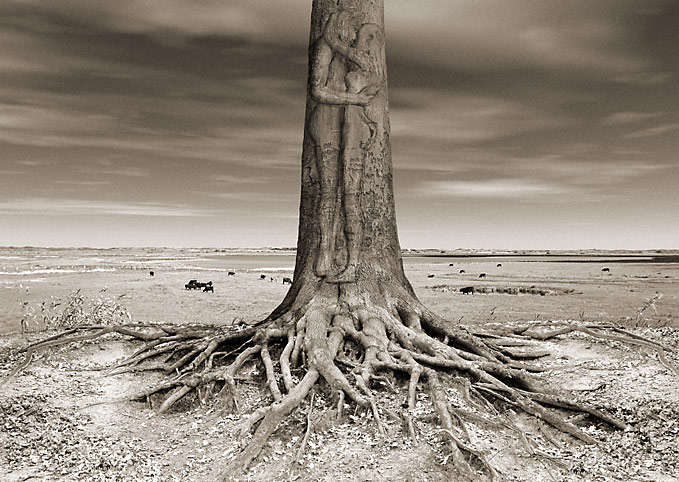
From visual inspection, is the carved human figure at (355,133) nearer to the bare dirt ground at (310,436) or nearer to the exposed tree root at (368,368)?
the exposed tree root at (368,368)

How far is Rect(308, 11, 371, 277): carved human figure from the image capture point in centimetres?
804

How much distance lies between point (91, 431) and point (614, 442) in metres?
5.57

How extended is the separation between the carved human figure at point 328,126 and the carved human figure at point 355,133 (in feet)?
0.27

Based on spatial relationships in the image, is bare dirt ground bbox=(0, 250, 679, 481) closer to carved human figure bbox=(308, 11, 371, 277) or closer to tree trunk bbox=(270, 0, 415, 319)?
tree trunk bbox=(270, 0, 415, 319)

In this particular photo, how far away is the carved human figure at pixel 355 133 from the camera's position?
7961 millimetres

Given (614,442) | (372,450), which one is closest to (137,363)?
(372,450)

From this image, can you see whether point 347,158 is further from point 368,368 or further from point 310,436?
point 310,436

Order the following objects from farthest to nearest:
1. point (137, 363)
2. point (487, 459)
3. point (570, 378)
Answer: point (137, 363), point (570, 378), point (487, 459)

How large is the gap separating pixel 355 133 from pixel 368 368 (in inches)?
128

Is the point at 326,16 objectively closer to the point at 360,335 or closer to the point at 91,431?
the point at 360,335

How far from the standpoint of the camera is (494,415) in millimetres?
6172

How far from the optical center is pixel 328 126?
8.07m

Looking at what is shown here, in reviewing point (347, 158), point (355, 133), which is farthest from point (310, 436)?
point (355, 133)

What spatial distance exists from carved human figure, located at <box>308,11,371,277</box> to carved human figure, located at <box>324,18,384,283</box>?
0.08m
